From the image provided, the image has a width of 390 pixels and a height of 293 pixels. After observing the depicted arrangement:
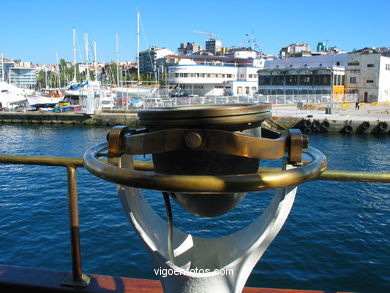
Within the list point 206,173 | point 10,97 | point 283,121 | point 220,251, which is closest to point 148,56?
point 10,97

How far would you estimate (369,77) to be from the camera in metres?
61.5

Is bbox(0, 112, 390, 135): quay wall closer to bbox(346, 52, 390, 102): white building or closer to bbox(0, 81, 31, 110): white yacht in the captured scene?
bbox(0, 81, 31, 110): white yacht

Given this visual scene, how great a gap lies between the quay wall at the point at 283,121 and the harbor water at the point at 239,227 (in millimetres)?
8119

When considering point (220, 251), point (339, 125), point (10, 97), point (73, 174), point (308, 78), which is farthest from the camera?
point (308, 78)

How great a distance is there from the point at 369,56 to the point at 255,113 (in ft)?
222

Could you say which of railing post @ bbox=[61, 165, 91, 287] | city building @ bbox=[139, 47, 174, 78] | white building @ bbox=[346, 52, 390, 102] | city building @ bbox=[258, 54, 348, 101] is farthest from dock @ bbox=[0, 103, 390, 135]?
city building @ bbox=[139, 47, 174, 78]

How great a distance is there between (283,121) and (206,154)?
34.2 m

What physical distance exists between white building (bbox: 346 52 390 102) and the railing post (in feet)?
213

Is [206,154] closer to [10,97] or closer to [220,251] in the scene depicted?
[220,251]

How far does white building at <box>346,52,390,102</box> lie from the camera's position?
6078cm

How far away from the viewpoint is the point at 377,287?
8406 mm

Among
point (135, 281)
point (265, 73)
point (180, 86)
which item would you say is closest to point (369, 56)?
point (265, 73)

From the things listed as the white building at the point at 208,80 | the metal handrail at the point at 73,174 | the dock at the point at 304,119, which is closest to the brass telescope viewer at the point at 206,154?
the metal handrail at the point at 73,174

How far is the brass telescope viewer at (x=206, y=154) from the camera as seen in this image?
1.21m
